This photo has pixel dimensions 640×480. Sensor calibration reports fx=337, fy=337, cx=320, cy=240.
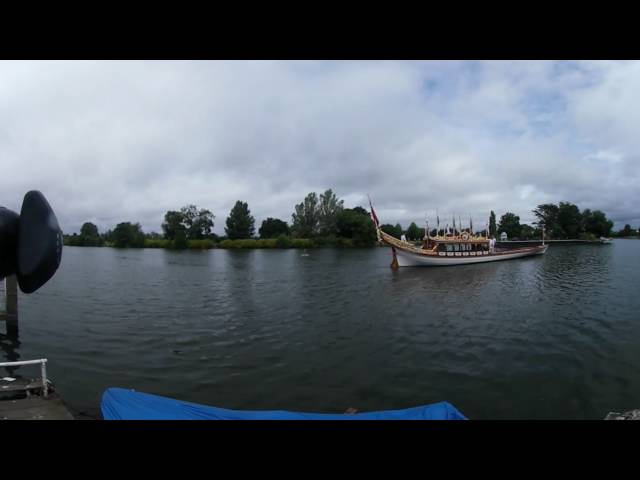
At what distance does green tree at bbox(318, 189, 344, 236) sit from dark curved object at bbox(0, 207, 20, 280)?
128689mm

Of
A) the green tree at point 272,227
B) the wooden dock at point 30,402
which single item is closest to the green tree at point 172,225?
the green tree at point 272,227

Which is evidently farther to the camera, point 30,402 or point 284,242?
point 284,242

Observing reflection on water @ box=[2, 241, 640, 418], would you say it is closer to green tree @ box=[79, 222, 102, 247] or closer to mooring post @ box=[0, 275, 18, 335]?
mooring post @ box=[0, 275, 18, 335]

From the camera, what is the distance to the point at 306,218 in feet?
448

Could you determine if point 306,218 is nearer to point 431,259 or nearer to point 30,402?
point 431,259

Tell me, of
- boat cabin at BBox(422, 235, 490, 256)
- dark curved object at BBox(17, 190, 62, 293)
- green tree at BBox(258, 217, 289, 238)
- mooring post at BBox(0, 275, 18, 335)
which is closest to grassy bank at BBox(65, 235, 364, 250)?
green tree at BBox(258, 217, 289, 238)

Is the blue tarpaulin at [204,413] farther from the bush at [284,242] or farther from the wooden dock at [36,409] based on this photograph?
the bush at [284,242]

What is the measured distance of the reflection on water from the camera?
11430mm

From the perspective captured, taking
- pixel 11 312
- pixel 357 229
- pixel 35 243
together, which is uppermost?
pixel 357 229

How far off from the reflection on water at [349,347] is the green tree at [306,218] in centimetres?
10074

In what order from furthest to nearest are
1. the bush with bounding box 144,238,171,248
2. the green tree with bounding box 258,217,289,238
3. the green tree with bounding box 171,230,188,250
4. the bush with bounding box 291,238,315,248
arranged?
the green tree with bounding box 258,217,289,238, the bush with bounding box 144,238,171,248, the green tree with bounding box 171,230,188,250, the bush with bounding box 291,238,315,248

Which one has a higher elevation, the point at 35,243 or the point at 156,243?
the point at 156,243

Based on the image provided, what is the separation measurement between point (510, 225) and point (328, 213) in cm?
11116

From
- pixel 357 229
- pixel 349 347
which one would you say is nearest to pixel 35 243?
pixel 349 347
